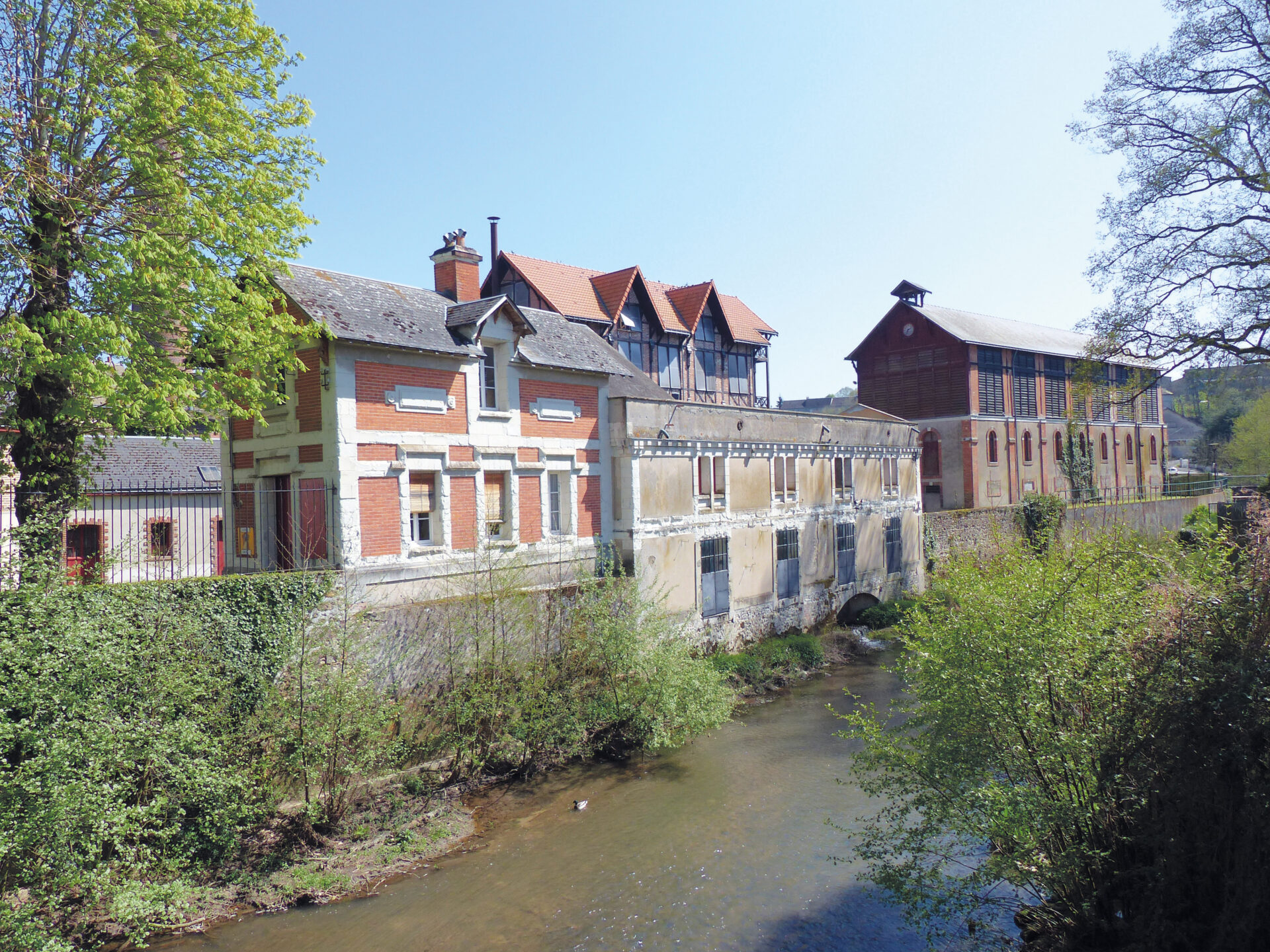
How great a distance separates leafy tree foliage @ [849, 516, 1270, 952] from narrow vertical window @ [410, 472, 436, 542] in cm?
924

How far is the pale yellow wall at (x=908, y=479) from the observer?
2992cm

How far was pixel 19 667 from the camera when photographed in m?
9.16

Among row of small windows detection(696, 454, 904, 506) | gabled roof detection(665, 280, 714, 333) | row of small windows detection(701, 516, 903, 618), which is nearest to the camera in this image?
row of small windows detection(701, 516, 903, 618)

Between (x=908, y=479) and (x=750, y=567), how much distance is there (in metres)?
10.3

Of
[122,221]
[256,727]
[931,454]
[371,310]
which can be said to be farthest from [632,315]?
[256,727]

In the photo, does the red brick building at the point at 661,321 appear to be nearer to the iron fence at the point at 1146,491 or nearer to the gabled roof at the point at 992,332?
the gabled roof at the point at 992,332

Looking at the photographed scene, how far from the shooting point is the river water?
1036cm

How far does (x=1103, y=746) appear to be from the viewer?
7.91 metres

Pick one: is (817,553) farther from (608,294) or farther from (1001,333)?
(1001,333)

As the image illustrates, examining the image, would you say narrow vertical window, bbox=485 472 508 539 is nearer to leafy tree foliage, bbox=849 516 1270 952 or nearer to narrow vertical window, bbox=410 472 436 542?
narrow vertical window, bbox=410 472 436 542

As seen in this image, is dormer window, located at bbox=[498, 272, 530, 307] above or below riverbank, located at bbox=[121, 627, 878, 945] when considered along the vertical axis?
above

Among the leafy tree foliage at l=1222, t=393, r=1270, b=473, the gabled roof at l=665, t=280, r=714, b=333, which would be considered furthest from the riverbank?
the leafy tree foliage at l=1222, t=393, r=1270, b=473

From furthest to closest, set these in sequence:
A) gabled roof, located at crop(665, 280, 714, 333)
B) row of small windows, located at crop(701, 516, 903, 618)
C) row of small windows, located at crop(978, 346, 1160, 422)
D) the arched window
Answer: the arched window
row of small windows, located at crop(978, 346, 1160, 422)
gabled roof, located at crop(665, 280, 714, 333)
row of small windows, located at crop(701, 516, 903, 618)

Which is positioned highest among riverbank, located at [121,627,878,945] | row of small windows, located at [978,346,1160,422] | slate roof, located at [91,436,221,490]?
row of small windows, located at [978,346,1160,422]
